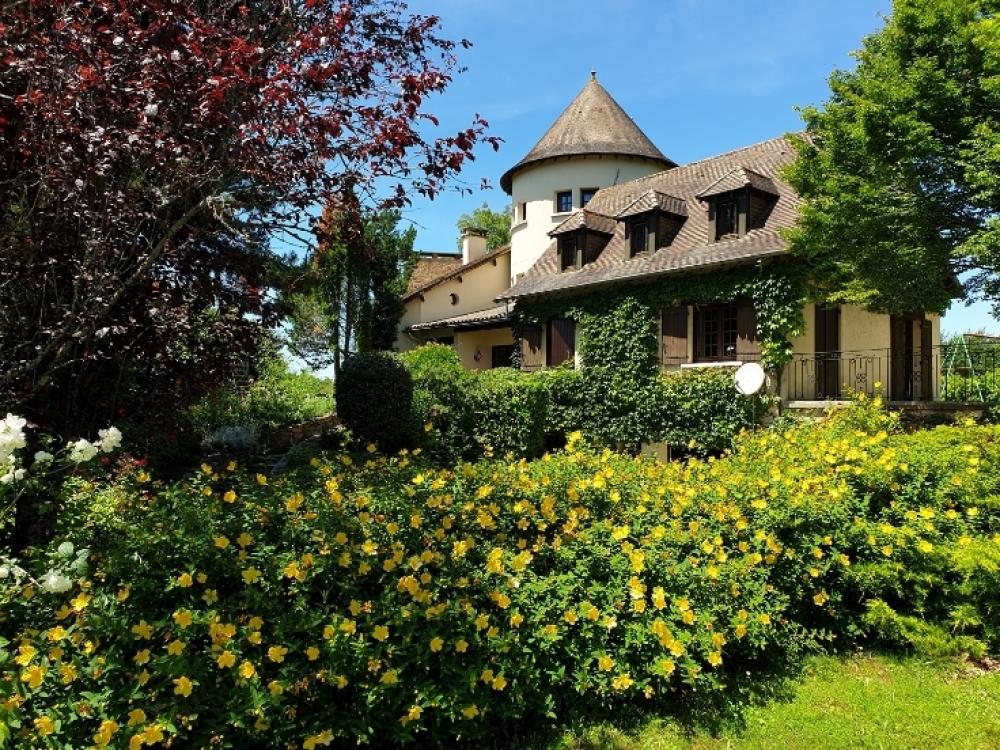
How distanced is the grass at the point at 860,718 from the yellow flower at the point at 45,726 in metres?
2.29

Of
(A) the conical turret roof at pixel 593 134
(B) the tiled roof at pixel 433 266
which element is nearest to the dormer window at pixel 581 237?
(A) the conical turret roof at pixel 593 134

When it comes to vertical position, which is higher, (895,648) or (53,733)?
(53,733)

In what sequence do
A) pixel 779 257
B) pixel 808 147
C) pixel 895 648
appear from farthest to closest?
pixel 779 257 → pixel 808 147 → pixel 895 648

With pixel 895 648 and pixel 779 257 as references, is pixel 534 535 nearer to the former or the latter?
pixel 895 648

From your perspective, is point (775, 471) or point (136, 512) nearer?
point (136, 512)

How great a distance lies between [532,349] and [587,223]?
3.94 metres

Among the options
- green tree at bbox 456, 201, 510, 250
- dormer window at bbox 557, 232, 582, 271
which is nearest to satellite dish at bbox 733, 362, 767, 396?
dormer window at bbox 557, 232, 582, 271

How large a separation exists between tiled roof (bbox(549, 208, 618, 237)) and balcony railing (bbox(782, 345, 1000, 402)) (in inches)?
276

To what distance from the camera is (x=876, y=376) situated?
1361 centimetres

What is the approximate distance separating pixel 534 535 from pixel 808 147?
1092 cm

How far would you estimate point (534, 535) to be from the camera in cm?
407

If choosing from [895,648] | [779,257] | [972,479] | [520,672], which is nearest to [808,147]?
[779,257]

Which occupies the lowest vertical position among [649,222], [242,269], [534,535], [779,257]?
[534,535]

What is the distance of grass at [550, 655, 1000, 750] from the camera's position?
3.45 metres
